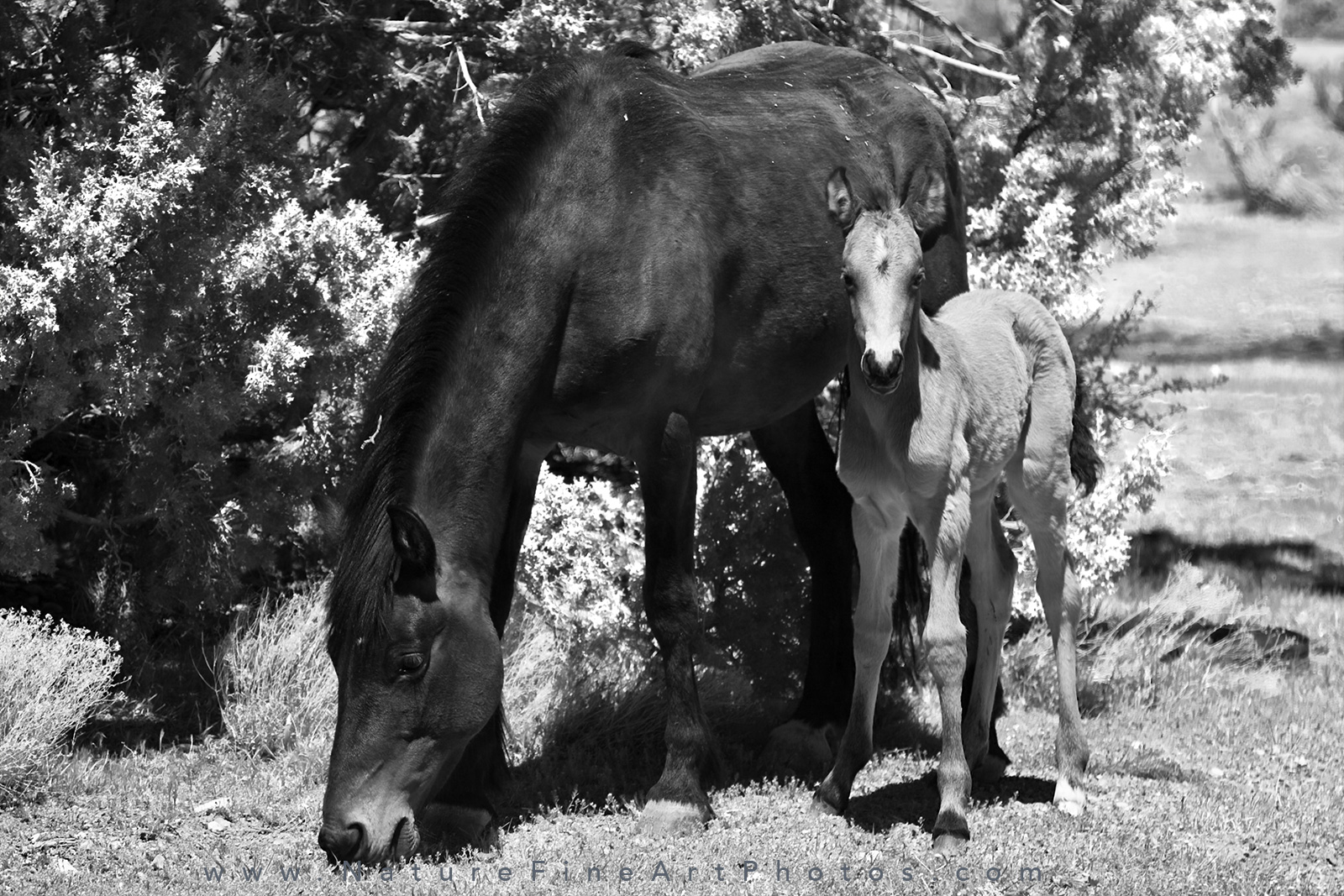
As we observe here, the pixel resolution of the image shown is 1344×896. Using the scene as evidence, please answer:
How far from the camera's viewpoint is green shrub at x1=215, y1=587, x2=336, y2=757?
21.8ft

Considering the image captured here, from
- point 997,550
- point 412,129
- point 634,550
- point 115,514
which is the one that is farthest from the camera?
point 412,129

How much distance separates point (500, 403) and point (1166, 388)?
17.2 ft

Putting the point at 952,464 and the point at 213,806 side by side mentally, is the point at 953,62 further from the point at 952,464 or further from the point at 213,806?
the point at 213,806

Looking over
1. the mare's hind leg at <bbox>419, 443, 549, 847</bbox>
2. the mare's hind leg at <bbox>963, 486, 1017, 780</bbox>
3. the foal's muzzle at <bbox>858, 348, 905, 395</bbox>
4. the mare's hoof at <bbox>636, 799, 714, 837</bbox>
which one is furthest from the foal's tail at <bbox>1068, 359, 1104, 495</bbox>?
the mare's hind leg at <bbox>419, 443, 549, 847</bbox>

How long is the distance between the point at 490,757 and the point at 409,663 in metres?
0.94

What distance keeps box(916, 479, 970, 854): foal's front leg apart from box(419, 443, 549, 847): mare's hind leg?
156 cm

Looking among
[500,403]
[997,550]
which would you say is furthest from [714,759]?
[500,403]

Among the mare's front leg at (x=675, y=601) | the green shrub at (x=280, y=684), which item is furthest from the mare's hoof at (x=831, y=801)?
the green shrub at (x=280, y=684)

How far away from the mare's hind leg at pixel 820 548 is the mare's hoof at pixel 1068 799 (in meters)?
1.17

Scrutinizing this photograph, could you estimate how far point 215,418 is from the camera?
6641 mm

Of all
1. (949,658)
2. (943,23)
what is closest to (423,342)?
(949,658)

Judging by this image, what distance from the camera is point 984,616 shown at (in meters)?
6.20

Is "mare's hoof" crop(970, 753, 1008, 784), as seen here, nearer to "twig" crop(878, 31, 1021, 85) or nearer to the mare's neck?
the mare's neck

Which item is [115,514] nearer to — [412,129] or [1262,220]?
[412,129]
